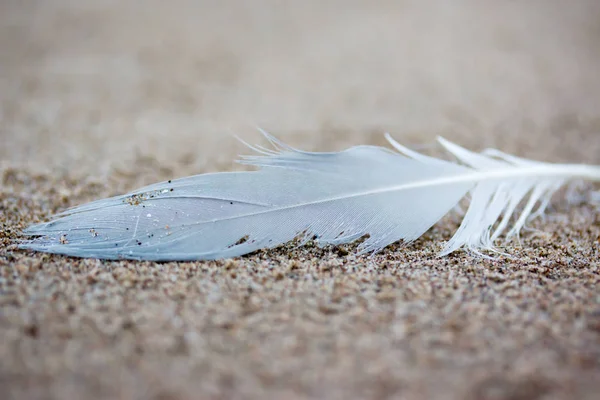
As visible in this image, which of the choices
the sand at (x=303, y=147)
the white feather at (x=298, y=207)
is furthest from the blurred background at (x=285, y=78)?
the white feather at (x=298, y=207)

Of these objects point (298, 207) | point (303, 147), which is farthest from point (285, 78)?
point (298, 207)

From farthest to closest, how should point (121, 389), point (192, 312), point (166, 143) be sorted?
point (166, 143) → point (192, 312) → point (121, 389)

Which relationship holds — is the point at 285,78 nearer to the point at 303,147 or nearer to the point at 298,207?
the point at 303,147

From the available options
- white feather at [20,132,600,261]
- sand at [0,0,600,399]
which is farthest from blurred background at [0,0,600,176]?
white feather at [20,132,600,261]

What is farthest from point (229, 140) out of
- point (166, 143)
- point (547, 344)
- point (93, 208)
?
point (547, 344)

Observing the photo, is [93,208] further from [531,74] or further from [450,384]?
[531,74]

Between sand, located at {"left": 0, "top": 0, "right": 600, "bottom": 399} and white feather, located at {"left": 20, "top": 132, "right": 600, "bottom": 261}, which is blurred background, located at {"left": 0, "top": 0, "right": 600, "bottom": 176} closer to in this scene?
sand, located at {"left": 0, "top": 0, "right": 600, "bottom": 399}
